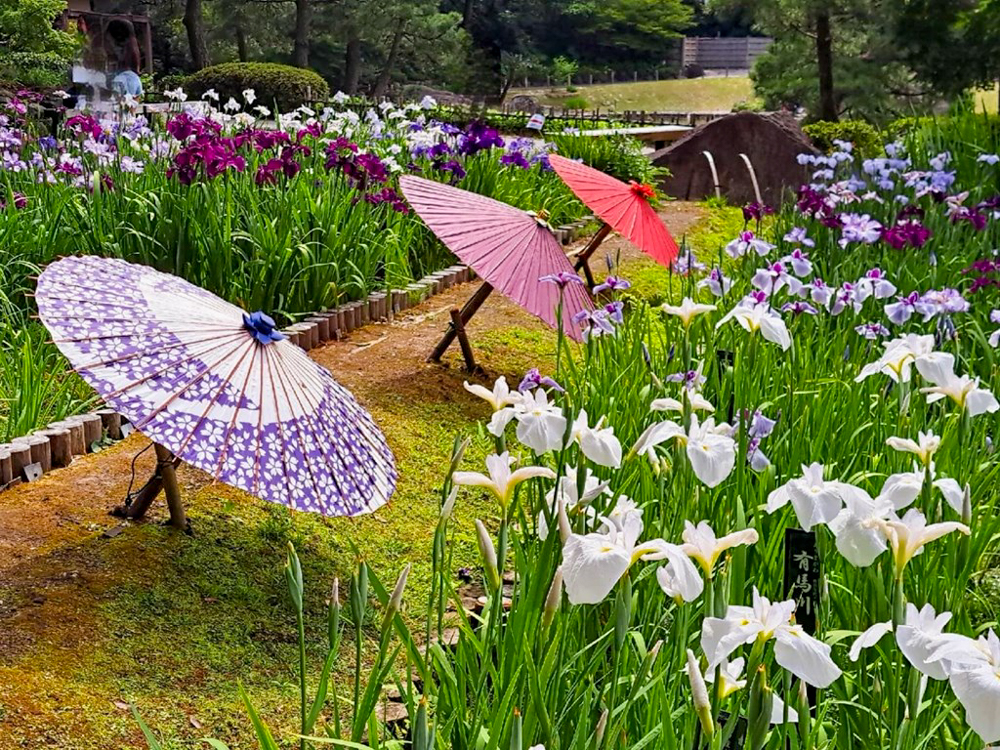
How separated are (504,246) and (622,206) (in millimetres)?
561

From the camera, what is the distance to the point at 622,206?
4.16 metres

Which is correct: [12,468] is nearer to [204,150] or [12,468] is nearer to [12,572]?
[12,572]

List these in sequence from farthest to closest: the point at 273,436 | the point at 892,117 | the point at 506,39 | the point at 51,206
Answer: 1. the point at 506,39
2. the point at 892,117
3. the point at 51,206
4. the point at 273,436

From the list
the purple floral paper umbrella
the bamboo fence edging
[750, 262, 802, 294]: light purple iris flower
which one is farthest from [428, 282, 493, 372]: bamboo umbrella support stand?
the purple floral paper umbrella

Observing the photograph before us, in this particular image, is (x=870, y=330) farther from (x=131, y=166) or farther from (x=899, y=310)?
(x=131, y=166)

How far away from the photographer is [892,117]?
1938 centimetres

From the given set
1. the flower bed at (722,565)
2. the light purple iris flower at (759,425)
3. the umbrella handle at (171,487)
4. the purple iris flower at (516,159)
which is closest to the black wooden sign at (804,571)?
the flower bed at (722,565)

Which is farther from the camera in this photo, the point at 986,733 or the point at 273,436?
the point at 273,436

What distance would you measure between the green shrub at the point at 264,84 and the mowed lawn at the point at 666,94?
15.0 metres

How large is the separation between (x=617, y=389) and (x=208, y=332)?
123 centimetres

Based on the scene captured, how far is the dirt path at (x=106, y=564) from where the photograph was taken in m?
2.17

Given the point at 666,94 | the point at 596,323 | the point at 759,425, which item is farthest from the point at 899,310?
the point at 666,94

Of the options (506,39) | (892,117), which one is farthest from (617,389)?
(506,39)

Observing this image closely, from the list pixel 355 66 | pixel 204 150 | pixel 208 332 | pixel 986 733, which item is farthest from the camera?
pixel 355 66
